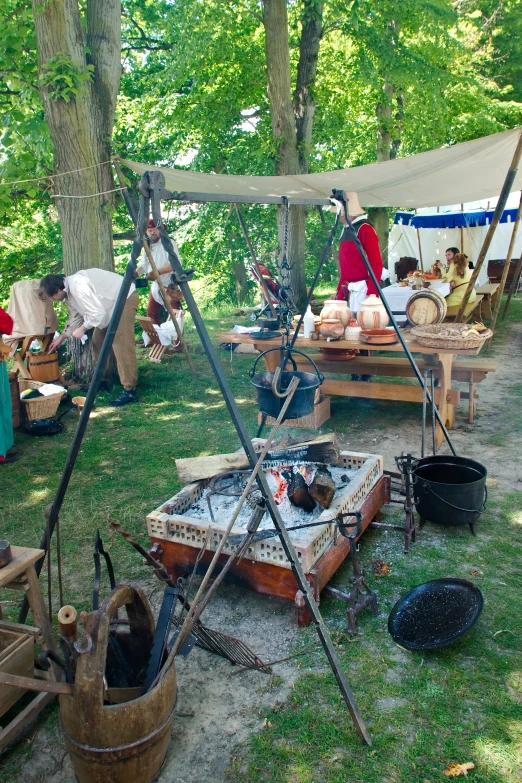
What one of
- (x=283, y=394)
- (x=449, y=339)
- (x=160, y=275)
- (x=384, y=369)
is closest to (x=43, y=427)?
(x=160, y=275)

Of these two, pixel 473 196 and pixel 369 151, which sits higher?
pixel 369 151

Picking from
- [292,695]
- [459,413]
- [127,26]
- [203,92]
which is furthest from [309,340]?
[127,26]

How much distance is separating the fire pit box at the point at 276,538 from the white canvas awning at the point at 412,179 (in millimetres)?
3593

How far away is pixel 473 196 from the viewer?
7.25m

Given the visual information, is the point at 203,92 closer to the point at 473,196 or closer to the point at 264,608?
the point at 473,196

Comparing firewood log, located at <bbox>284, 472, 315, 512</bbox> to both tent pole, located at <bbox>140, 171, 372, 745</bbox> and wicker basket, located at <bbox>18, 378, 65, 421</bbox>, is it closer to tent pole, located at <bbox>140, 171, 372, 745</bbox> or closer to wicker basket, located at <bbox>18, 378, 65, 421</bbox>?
tent pole, located at <bbox>140, 171, 372, 745</bbox>

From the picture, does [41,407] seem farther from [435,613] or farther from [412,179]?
[412,179]

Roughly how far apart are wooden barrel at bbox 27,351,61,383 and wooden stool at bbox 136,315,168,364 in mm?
2010

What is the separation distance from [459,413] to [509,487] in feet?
6.27

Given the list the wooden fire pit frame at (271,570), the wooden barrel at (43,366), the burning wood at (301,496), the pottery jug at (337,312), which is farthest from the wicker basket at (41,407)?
the burning wood at (301,496)

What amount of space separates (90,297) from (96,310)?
17cm

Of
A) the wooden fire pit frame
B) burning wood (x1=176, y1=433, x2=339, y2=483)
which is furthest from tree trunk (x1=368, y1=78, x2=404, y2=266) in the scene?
the wooden fire pit frame

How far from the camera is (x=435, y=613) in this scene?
289 centimetres

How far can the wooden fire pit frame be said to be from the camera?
2.94 metres
